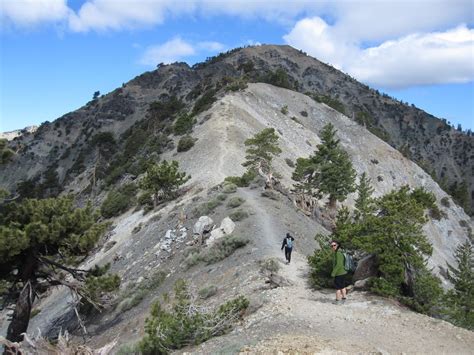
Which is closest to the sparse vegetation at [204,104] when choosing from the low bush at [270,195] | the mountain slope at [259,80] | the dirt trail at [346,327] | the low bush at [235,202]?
the mountain slope at [259,80]

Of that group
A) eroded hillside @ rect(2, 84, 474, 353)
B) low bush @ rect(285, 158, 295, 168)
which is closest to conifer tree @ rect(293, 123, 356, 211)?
eroded hillside @ rect(2, 84, 474, 353)

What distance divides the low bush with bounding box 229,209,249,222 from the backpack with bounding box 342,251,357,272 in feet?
38.2

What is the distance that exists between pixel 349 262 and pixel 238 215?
1228 cm

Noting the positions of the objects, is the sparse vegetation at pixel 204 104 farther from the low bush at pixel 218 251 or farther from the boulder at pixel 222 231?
the low bush at pixel 218 251

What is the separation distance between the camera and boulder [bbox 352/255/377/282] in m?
15.1

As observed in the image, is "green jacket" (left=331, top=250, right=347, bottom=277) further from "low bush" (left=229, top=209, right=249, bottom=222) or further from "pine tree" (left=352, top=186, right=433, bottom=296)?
"low bush" (left=229, top=209, right=249, bottom=222)

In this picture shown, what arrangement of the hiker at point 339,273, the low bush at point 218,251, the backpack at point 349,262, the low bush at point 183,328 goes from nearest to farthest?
the low bush at point 183,328, the hiker at point 339,273, the backpack at point 349,262, the low bush at point 218,251

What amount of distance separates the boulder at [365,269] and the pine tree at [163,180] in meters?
23.7

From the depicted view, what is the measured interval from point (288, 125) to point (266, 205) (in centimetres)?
4332

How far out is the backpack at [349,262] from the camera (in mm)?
15102

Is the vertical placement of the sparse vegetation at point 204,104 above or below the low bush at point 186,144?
above

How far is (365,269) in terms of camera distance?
15320mm

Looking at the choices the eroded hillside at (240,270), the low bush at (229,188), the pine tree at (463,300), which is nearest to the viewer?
the eroded hillside at (240,270)

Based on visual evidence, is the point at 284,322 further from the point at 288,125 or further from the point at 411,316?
the point at 288,125
